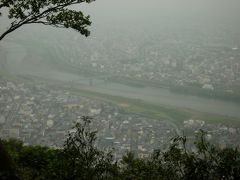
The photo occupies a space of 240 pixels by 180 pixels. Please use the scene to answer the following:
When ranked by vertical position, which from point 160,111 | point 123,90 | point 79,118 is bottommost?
point 79,118

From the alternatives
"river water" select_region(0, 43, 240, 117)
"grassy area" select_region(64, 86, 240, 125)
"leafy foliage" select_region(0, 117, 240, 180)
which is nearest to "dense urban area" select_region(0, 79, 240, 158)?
"grassy area" select_region(64, 86, 240, 125)

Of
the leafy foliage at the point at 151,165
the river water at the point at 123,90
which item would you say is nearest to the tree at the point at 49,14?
the leafy foliage at the point at 151,165

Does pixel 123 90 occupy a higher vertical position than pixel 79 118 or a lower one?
higher

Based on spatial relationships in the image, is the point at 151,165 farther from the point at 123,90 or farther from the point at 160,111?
the point at 123,90

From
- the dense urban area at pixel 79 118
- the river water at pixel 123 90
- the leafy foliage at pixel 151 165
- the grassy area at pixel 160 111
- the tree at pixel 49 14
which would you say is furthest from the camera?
the river water at pixel 123 90

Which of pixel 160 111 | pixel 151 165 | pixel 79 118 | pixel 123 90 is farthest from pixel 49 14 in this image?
pixel 123 90

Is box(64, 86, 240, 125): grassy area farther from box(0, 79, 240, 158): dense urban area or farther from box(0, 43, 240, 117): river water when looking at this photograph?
box(0, 43, 240, 117): river water

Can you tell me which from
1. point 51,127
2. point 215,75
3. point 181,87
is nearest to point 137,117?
point 51,127

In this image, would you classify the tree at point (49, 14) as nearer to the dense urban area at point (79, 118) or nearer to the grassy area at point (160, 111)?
the dense urban area at point (79, 118)

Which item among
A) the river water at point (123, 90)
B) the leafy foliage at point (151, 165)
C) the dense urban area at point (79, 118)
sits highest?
the river water at point (123, 90)

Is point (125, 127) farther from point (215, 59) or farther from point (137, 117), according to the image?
point (215, 59)

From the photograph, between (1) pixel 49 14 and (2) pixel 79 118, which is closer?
(1) pixel 49 14
